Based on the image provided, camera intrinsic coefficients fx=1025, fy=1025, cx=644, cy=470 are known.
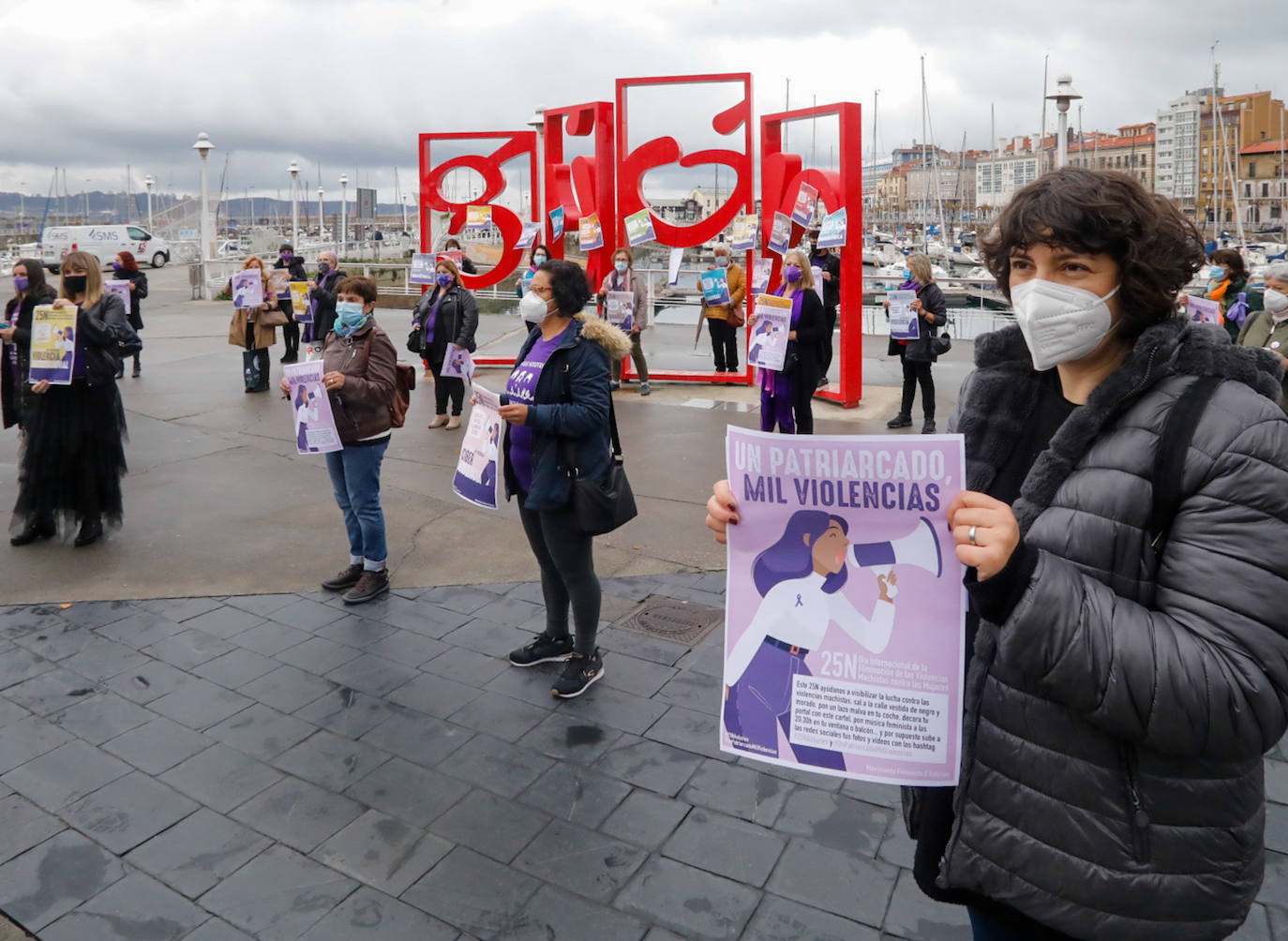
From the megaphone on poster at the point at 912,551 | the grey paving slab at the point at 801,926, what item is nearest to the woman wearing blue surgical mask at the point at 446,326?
the grey paving slab at the point at 801,926

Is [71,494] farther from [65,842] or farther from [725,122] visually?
[725,122]

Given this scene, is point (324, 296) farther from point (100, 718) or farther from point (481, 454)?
point (100, 718)

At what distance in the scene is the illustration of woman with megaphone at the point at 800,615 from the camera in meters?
1.85

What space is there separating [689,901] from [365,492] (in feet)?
11.4

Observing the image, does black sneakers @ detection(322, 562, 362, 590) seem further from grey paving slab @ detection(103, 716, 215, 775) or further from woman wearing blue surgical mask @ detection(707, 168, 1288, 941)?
woman wearing blue surgical mask @ detection(707, 168, 1288, 941)

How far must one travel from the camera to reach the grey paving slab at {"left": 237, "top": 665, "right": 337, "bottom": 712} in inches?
180

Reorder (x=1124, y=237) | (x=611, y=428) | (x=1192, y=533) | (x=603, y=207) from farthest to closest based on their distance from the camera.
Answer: (x=603, y=207)
(x=611, y=428)
(x=1124, y=237)
(x=1192, y=533)

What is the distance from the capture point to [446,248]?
1486 cm

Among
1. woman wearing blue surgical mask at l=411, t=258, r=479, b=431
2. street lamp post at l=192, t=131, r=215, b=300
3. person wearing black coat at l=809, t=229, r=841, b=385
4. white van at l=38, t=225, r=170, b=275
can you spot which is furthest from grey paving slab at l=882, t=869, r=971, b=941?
white van at l=38, t=225, r=170, b=275

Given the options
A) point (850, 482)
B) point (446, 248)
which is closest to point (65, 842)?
point (850, 482)

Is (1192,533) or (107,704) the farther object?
(107,704)

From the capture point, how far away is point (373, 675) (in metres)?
4.85

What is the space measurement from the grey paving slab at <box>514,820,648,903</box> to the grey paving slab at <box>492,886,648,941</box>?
6 cm

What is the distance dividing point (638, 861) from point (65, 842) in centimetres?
196
